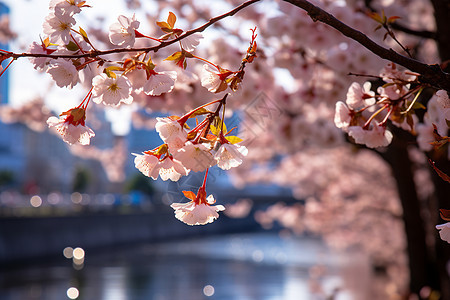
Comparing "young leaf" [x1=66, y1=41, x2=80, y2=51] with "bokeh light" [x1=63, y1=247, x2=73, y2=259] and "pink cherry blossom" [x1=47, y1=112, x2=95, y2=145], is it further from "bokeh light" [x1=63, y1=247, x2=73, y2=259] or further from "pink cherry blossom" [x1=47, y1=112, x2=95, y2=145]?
"bokeh light" [x1=63, y1=247, x2=73, y2=259]

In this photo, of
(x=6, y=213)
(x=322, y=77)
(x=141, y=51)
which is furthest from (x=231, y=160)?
(x=6, y=213)

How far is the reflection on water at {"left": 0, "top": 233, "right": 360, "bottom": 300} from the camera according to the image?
15.9 metres

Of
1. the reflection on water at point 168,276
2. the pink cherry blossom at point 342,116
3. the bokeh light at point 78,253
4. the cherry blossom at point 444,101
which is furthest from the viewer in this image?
the bokeh light at point 78,253

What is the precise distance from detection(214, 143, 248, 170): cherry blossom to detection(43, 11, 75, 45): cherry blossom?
0.53 meters

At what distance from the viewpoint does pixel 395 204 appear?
14766 millimetres

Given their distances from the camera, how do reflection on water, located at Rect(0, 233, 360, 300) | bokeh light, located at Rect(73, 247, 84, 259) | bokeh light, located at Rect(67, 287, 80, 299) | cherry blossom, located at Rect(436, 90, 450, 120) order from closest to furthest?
cherry blossom, located at Rect(436, 90, 450, 120)
bokeh light, located at Rect(67, 287, 80, 299)
reflection on water, located at Rect(0, 233, 360, 300)
bokeh light, located at Rect(73, 247, 84, 259)

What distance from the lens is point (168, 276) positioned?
19672mm

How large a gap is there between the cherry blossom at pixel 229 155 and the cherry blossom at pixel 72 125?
15.5 inches

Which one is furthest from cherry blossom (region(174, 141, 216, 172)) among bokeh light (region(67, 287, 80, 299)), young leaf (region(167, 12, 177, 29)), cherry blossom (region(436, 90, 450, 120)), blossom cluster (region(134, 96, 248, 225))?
bokeh light (region(67, 287, 80, 299))

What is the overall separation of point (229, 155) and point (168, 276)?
18.7 meters

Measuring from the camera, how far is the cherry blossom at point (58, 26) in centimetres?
156

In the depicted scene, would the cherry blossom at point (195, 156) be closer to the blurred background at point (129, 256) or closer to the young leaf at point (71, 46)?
the young leaf at point (71, 46)

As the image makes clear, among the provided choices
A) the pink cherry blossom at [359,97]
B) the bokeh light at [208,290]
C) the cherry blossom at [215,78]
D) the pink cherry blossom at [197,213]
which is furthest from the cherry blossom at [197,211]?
the bokeh light at [208,290]

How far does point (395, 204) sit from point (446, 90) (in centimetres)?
1365
